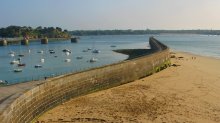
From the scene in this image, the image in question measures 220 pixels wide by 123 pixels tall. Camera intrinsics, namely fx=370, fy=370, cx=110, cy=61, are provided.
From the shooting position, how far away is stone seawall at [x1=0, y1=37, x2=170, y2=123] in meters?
14.3

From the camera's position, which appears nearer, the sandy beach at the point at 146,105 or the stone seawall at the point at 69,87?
the stone seawall at the point at 69,87

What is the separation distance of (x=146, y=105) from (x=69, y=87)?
4.46 m

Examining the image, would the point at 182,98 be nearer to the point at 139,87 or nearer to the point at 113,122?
the point at 139,87

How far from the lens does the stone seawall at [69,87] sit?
14.3 m

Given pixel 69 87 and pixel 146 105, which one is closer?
pixel 146 105

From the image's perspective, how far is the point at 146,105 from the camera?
20.4 meters

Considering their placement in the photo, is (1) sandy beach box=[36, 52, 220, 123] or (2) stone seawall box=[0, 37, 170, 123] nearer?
(2) stone seawall box=[0, 37, 170, 123]

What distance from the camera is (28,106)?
15.6 meters

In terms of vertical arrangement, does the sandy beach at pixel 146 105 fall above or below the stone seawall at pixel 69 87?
below

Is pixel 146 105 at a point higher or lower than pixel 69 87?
lower

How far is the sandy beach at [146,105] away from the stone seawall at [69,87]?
0.48 meters

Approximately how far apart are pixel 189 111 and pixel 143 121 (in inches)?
130

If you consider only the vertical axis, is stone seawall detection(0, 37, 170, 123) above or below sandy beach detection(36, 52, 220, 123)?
above

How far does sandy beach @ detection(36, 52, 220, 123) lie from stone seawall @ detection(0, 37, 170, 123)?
0.48 m
